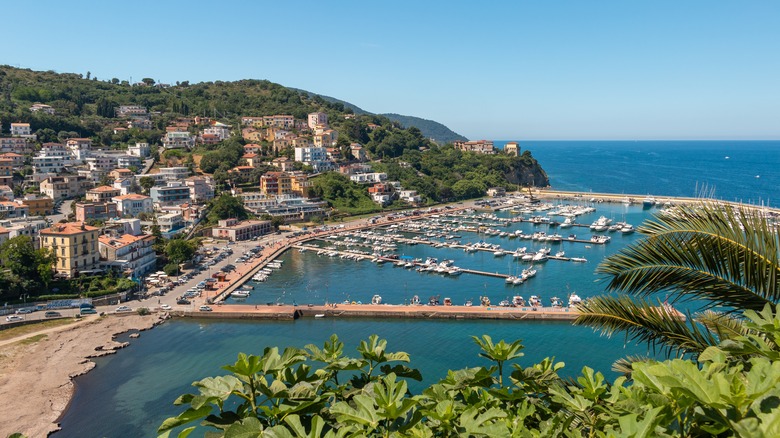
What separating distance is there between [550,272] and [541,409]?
73.3 feet

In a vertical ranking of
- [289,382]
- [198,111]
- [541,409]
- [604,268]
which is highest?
[198,111]

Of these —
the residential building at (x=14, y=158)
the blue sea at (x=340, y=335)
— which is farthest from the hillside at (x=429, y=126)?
the blue sea at (x=340, y=335)

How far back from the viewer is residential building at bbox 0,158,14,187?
3064cm

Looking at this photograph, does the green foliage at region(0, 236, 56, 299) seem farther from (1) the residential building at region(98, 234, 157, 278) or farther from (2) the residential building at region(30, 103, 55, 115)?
(2) the residential building at region(30, 103, 55, 115)

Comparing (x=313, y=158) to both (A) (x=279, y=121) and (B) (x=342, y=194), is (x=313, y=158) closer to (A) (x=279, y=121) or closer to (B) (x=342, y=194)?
(B) (x=342, y=194)

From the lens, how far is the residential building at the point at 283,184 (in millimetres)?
37500

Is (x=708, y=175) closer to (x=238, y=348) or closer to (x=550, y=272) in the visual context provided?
(x=550, y=272)

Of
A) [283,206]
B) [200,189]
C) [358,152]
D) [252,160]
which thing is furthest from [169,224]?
[358,152]

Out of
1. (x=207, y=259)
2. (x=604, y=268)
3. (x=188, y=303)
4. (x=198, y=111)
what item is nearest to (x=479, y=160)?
(x=198, y=111)

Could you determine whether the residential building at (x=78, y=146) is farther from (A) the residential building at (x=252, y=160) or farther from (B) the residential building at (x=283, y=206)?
(B) the residential building at (x=283, y=206)

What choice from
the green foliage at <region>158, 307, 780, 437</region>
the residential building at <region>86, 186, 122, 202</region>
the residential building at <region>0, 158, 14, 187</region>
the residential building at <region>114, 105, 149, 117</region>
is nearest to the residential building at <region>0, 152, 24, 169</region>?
the residential building at <region>0, 158, 14, 187</region>

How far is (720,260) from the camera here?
254 centimetres

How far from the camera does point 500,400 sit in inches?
83.5

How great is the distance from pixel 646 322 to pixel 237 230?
28.8 meters
